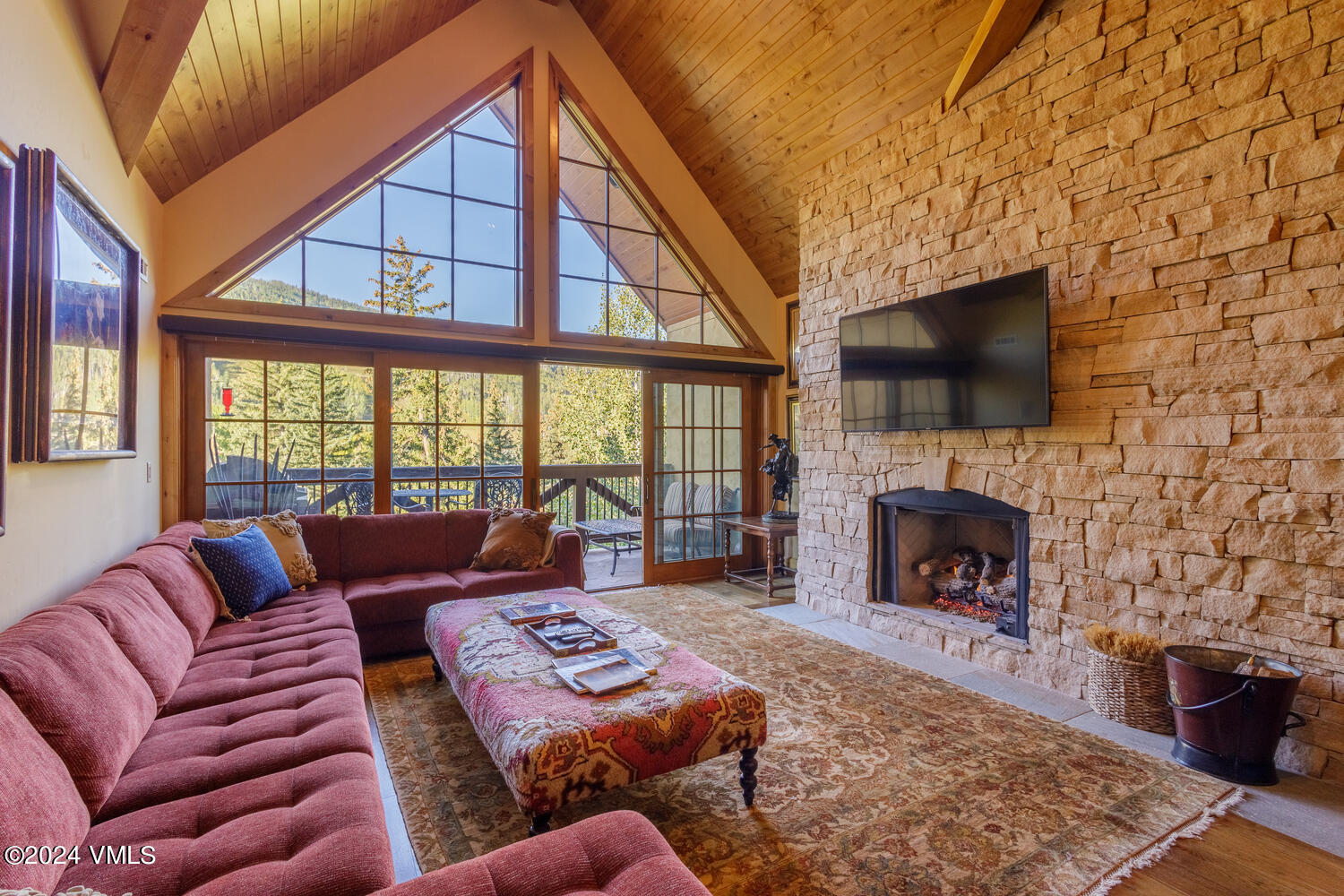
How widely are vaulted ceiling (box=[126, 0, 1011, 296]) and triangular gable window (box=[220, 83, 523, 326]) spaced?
25.1 inches

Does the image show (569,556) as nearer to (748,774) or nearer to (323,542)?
(323,542)

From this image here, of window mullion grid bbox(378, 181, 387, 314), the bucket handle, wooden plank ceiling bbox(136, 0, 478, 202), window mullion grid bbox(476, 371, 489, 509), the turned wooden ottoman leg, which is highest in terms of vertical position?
wooden plank ceiling bbox(136, 0, 478, 202)

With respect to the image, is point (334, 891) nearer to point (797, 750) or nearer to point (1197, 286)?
point (797, 750)

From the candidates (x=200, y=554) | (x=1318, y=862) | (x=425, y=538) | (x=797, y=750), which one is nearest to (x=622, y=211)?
(x=425, y=538)

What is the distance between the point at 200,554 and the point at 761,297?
4.76 meters

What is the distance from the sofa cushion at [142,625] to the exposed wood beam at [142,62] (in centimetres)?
202

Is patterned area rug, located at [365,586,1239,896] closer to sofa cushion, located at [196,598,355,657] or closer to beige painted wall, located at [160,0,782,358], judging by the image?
sofa cushion, located at [196,598,355,657]

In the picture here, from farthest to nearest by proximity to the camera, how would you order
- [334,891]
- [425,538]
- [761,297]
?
[761,297] < [425,538] < [334,891]

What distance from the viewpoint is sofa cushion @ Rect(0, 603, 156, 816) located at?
4.39 feet

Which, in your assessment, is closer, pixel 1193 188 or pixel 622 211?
pixel 1193 188

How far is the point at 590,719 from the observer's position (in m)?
1.84

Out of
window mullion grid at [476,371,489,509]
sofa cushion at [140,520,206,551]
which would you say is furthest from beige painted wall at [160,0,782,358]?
sofa cushion at [140,520,206,551]

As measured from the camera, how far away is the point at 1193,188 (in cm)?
Answer: 260

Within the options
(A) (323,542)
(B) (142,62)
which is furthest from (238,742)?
(B) (142,62)
